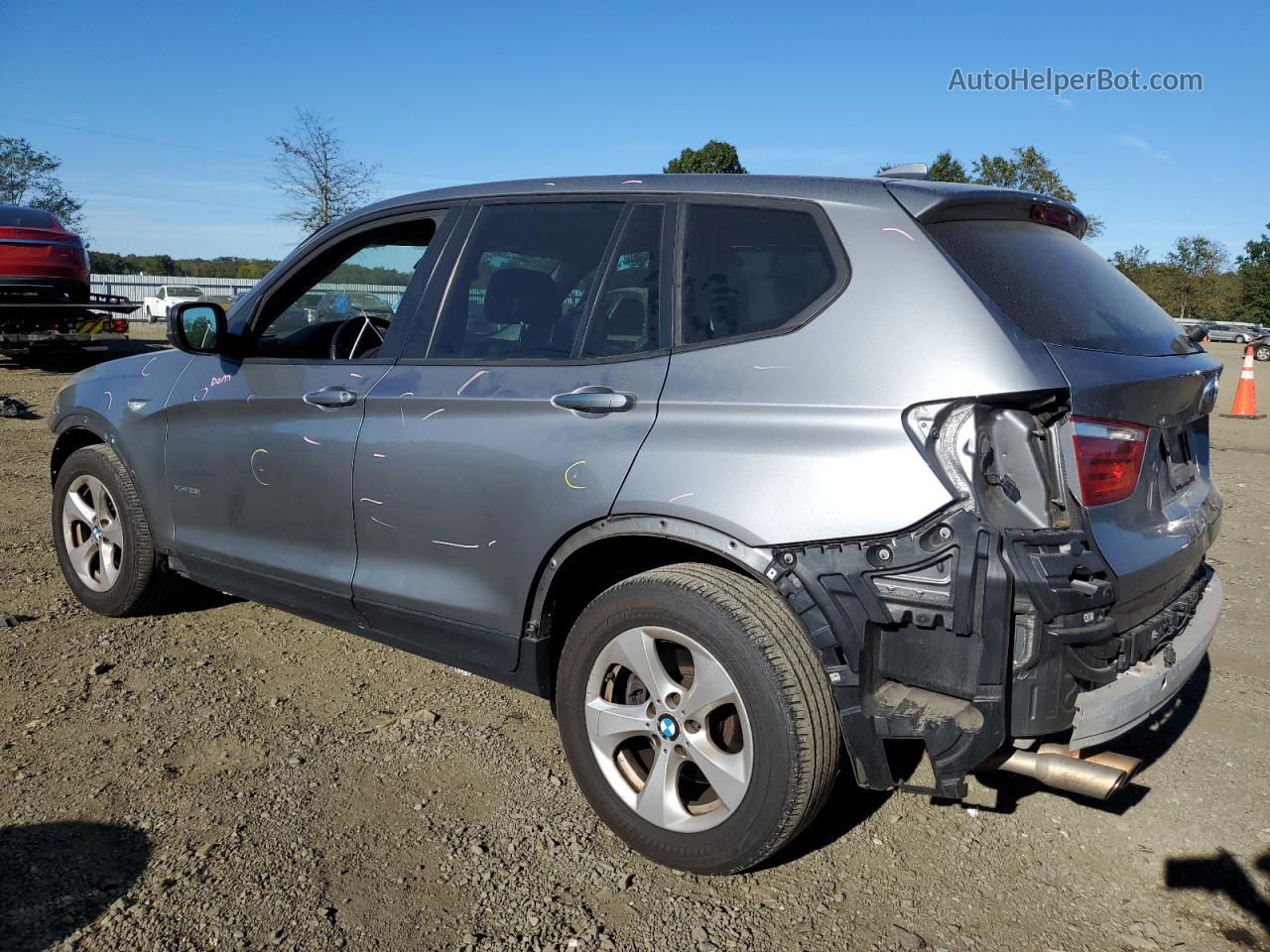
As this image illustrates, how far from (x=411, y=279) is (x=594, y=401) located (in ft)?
3.62

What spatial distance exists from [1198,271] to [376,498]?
78415 mm

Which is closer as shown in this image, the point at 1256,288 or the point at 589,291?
the point at 589,291

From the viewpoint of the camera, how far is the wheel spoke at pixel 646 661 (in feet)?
8.66

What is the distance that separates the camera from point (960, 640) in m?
2.23

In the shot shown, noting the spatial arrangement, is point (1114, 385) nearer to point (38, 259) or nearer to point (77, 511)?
point (77, 511)

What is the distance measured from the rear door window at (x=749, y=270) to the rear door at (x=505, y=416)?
0.10 m

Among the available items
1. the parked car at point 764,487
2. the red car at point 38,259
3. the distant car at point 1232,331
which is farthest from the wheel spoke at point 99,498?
the distant car at point 1232,331

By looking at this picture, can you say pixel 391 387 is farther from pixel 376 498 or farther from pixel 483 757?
pixel 483 757

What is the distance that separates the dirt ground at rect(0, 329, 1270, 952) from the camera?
2.47 m

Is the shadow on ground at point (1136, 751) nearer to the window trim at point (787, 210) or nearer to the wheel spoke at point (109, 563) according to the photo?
the window trim at point (787, 210)

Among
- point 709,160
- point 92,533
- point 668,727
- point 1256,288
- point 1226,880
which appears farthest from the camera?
point 1256,288

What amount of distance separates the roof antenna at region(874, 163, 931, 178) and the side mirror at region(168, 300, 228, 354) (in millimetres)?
2556

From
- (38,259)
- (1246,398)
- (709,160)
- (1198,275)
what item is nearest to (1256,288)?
(1198,275)

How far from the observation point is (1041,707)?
2270mm
